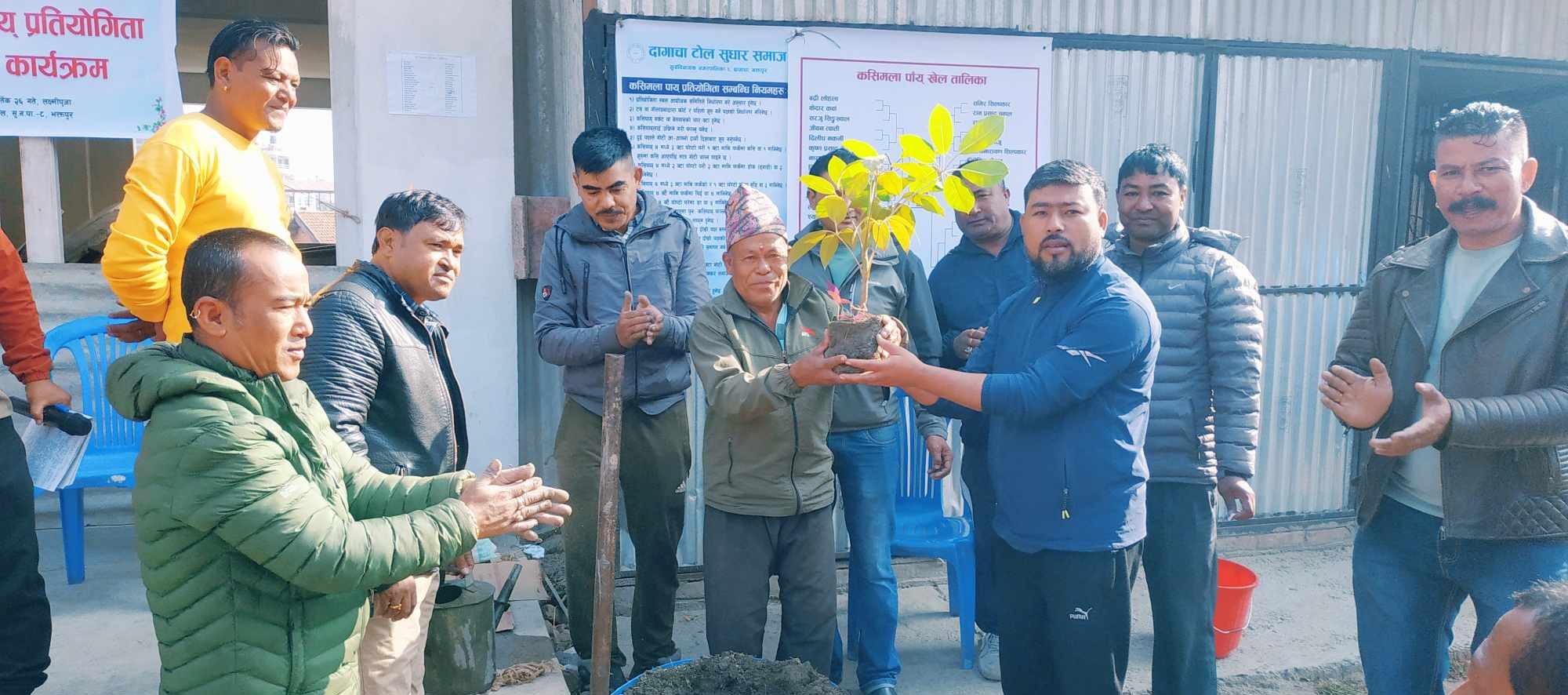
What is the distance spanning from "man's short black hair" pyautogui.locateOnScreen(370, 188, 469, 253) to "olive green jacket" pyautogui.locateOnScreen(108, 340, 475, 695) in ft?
2.62

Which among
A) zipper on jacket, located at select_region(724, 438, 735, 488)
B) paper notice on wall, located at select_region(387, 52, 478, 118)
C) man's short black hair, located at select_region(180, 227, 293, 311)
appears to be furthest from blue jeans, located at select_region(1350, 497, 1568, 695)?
paper notice on wall, located at select_region(387, 52, 478, 118)

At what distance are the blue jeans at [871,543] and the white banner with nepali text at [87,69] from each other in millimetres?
3877

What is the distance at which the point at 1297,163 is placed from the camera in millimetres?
5234

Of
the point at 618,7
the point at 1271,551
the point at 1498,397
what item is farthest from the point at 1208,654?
the point at 618,7

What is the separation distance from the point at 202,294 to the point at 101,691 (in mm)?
2344

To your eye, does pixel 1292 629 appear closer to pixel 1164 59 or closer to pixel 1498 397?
pixel 1498 397

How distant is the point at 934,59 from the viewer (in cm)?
467

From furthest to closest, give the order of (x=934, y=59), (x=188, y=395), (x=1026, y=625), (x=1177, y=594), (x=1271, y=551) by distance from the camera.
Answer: (x=1271, y=551)
(x=934, y=59)
(x=1177, y=594)
(x=1026, y=625)
(x=188, y=395)

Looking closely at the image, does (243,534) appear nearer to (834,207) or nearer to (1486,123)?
(834,207)

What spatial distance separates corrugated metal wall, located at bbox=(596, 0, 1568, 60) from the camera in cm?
449

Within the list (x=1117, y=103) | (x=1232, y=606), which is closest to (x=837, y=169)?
(x=1232, y=606)

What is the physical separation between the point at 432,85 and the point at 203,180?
7.28 feet

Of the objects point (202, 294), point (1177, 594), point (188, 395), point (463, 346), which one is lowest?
point (1177, 594)

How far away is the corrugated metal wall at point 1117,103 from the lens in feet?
16.1
